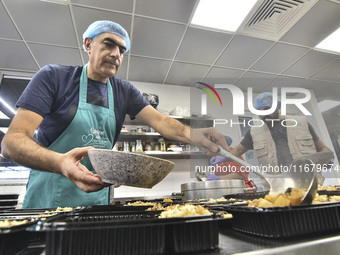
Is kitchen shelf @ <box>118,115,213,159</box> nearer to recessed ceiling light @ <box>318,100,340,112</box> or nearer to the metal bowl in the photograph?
the metal bowl

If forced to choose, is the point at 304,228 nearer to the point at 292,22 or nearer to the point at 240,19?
the point at 240,19

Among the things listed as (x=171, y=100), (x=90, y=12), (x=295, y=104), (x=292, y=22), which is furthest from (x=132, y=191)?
(x=295, y=104)

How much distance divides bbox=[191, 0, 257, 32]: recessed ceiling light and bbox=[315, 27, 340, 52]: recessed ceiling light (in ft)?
5.08

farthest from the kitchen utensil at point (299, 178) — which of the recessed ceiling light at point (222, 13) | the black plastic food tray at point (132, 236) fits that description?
the recessed ceiling light at point (222, 13)

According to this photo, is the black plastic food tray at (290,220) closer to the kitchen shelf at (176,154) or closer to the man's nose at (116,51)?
the man's nose at (116,51)

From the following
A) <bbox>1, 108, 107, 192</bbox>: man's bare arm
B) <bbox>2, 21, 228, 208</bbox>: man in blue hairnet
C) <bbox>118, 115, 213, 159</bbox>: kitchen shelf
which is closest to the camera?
<bbox>1, 108, 107, 192</bbox>: man's bare arm

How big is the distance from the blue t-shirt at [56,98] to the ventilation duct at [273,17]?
2.10 m

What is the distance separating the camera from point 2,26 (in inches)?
95.4

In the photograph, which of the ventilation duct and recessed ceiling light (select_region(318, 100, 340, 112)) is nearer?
the ventilation duct

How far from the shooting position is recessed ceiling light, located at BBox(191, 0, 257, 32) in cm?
225

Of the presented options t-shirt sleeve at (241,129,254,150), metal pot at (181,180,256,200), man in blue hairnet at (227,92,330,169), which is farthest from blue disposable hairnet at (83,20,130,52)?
t-shirt sleeve at (241,129,254,150)

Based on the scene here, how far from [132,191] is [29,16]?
276 centimetres

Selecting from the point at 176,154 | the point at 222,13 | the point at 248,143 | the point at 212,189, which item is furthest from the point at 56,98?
the point at 248,143

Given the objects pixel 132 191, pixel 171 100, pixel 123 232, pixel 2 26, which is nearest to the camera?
pixel 123 232
